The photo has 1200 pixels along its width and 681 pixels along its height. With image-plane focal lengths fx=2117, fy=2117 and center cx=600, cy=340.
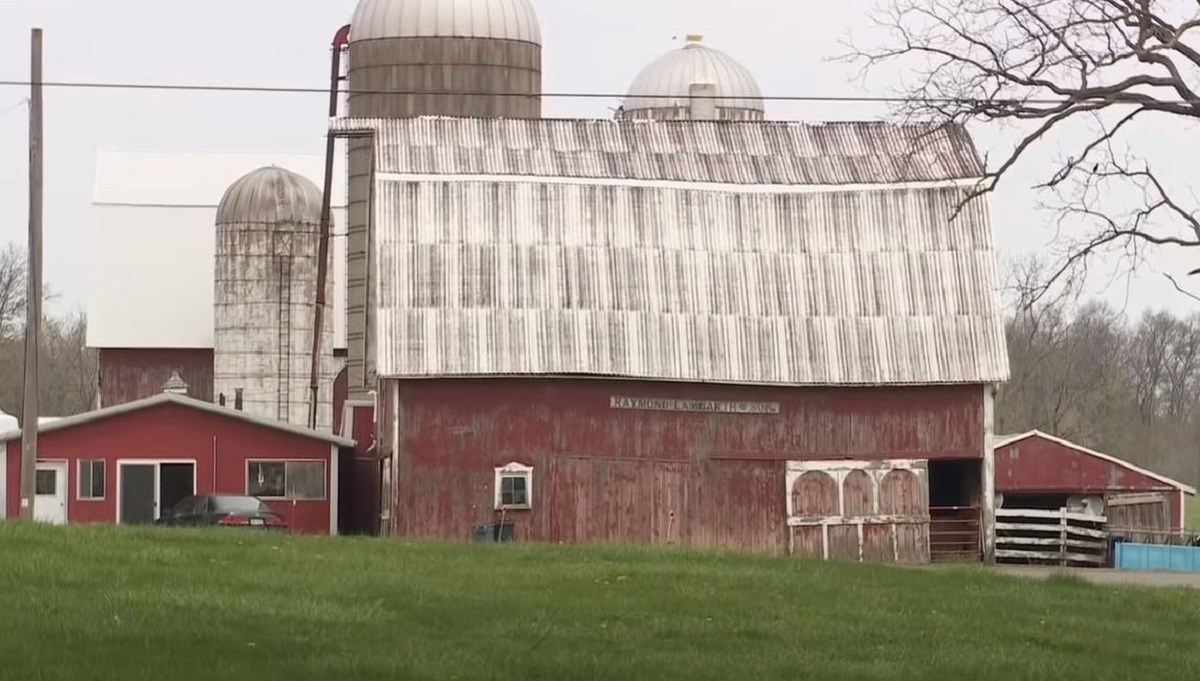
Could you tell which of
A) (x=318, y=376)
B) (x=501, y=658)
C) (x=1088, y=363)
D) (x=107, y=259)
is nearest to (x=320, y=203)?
(x=318, y=376)

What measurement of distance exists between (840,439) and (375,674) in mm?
23775

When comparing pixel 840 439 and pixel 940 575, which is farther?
pixel 840 439

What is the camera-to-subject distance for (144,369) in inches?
2416

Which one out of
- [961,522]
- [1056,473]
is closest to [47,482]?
[961,522]

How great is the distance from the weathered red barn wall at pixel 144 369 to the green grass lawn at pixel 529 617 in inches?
1499

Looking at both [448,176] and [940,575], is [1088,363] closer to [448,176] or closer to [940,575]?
[448,176]

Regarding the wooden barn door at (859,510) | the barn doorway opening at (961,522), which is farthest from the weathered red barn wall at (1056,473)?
the wooden barn door at (859,510)

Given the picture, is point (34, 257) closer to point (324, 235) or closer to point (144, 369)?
point (324, 235)

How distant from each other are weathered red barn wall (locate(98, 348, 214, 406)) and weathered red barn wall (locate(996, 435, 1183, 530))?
78.5 feet

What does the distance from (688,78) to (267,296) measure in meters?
14.8

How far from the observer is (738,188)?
39.1 m

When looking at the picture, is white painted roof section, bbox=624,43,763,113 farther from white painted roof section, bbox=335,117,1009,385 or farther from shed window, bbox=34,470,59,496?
shed window, bbox=34,470,59,496

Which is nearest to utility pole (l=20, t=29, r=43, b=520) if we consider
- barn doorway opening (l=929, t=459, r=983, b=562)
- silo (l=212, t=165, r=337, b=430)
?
barn doorway opening (l=929, t=459, r=983, b=562)

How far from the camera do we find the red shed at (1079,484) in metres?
48.3
